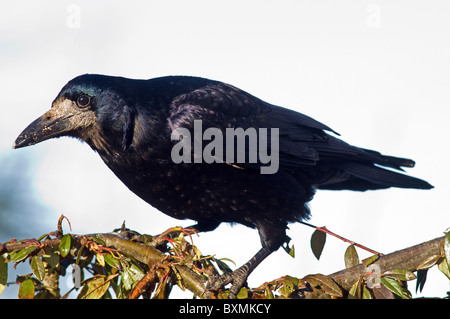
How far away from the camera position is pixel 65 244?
2.52m

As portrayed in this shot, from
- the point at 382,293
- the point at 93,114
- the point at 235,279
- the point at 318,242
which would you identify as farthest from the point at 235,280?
the point at 93,114

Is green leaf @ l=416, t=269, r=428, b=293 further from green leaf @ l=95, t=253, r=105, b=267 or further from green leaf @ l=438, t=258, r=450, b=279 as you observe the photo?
green leaf @ l=95, t=253, r=105, b=267

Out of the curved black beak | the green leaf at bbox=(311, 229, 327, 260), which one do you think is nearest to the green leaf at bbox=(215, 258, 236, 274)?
the green leaf at bbox=(311, 229, 327, 260)

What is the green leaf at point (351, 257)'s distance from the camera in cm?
274

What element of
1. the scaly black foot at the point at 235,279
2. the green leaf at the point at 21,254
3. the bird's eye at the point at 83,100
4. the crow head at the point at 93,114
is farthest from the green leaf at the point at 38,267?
the bird's eye at the point at 83,100

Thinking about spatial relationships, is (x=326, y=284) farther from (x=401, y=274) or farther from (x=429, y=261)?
(x=429, y=261)

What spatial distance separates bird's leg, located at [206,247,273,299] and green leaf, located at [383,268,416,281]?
75 cm

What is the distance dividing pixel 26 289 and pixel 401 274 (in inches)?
61.1

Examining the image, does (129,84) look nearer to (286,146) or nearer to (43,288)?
(286,146)

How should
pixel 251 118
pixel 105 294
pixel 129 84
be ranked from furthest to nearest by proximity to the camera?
pixel 251 118
pixel 129 84
pixel 105 294

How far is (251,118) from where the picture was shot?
14.5 feet

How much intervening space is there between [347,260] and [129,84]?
200cm
